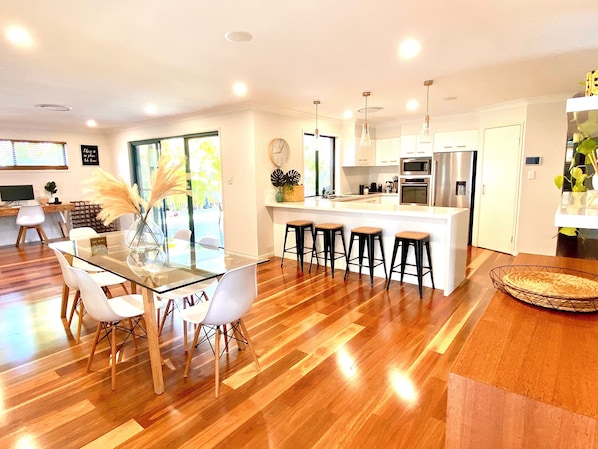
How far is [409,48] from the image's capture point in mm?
2770

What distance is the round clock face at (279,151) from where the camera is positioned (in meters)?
5.21

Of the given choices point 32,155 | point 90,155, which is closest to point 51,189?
point 32,155

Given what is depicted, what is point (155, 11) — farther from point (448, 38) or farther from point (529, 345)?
point (529, 345)

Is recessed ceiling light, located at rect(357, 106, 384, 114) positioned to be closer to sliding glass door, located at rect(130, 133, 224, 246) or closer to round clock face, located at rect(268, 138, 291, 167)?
round clock face, located at rect(268, 138, 291, 167)

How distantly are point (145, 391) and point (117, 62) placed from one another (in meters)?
2.75

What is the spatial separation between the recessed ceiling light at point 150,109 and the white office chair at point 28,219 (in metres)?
3.10

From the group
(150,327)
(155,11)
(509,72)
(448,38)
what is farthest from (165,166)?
(509,72)


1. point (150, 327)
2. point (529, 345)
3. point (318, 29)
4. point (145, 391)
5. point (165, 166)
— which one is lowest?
point (145, 391)

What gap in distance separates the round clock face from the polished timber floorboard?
2.46m

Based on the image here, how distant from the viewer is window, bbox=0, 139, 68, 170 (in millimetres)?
6570

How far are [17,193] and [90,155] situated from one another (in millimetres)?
1574

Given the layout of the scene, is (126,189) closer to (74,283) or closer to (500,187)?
(74,283)

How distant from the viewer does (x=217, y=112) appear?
5.29 metres

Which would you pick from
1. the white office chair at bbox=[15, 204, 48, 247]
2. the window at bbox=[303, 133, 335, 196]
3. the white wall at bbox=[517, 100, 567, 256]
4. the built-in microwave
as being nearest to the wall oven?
the built-in microwave
